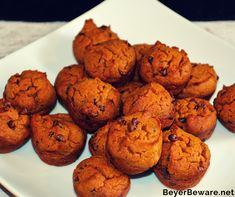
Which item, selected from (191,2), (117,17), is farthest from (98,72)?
(191,2)

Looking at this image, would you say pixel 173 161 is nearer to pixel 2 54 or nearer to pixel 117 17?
pixel 117 17

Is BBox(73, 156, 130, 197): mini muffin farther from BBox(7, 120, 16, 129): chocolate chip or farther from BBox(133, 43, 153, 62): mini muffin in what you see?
BBox(133, 43, 153, 62): mini muffin

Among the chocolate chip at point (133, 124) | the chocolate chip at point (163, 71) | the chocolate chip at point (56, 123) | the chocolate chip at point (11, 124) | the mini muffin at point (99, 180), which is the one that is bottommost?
the mini muffin at point (99, 180)

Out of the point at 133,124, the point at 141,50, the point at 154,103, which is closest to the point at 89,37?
the point at 141,50

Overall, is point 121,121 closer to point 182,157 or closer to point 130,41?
point 182,157

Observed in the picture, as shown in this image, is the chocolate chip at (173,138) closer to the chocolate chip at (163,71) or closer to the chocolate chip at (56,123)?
the chocolate chip at (163,71)

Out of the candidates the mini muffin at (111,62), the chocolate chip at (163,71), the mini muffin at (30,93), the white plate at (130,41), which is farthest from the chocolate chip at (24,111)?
the chocolate chip at (163,71)

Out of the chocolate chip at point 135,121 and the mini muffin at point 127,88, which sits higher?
the chocolate chip at point 135,121
